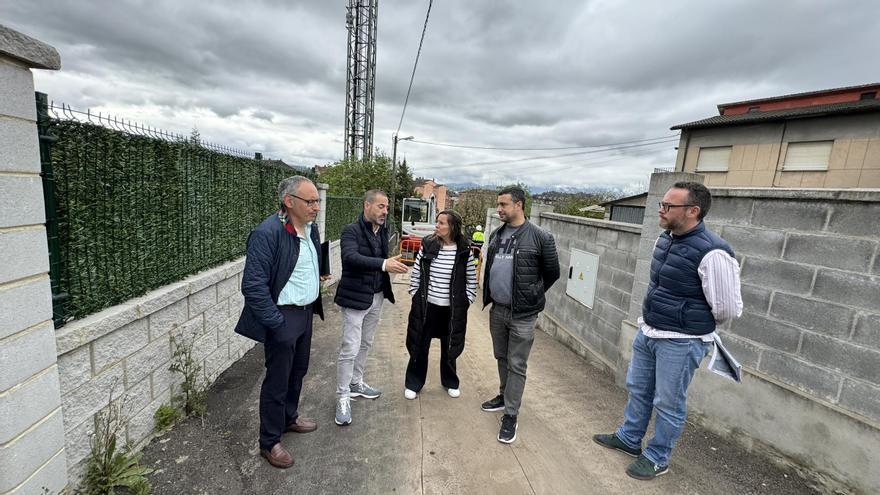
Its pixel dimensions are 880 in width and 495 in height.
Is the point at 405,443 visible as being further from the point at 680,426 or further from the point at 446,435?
the point at 680,426

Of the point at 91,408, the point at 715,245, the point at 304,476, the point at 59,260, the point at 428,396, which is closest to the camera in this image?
the point at 59,260

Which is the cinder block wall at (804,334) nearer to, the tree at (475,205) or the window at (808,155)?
the tree at (475,205)

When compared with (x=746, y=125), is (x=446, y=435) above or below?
below

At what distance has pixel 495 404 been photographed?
11.3ft

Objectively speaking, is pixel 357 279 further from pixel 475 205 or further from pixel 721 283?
pixel 475 205

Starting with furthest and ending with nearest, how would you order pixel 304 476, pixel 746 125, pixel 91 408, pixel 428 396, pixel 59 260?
1. pixel 746 125
2. pixel 428 396
3. pixel 304 476
4. pixel 91 408
5. pixel 59 260

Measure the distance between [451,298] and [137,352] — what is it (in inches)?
91.8

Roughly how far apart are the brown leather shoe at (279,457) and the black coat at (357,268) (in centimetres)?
111

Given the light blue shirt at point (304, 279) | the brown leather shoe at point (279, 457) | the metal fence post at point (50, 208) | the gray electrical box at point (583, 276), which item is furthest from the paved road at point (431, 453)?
the gray electrical box at point (583, 276)

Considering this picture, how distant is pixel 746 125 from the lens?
19.5 meters

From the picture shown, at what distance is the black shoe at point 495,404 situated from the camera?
344cm

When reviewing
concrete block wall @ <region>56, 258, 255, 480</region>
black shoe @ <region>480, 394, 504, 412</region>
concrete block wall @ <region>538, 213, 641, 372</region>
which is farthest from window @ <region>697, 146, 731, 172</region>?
concrete block wall @ <region>56, 258, 255, 480</region>

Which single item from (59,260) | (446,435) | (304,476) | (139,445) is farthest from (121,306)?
(446,435)

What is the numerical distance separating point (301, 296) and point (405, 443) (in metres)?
1.44
